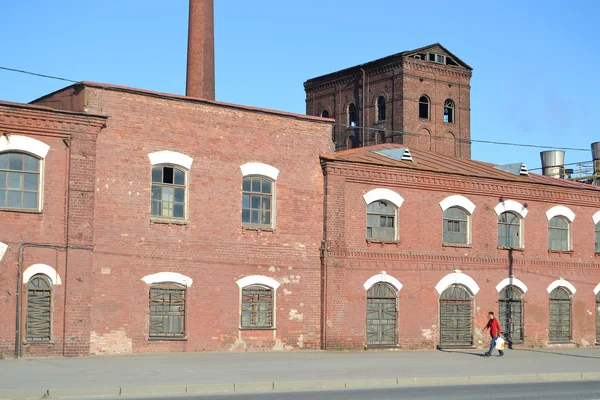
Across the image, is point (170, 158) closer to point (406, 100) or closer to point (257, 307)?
point (257, 307)

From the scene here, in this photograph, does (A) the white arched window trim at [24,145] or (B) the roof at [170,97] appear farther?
(B) the roof at [170,97]

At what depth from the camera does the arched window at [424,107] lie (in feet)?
210

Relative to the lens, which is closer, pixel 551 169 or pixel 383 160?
pixel 383 160

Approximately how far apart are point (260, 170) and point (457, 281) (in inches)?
340

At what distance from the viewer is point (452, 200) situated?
3203 centimetres

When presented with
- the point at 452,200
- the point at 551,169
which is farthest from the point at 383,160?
the point at 551,169

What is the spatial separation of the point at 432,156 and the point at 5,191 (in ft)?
54.9

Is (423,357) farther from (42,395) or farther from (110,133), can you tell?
(42,395)

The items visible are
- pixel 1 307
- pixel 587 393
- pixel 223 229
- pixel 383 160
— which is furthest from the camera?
pixel 383 160

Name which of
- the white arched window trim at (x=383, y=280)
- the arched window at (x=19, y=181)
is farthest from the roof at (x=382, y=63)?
the arched window at (x=19, y=181)

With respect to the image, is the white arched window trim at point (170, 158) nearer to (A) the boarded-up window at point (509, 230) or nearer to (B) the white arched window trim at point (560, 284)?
(A) the boarded-up window at point (509, 230)

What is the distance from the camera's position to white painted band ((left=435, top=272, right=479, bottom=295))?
31391mm

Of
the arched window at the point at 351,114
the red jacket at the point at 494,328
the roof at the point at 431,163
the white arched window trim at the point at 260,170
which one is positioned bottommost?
the red jacket at the point at 494,328

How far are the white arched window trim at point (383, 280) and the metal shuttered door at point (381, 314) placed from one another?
0.16 m
